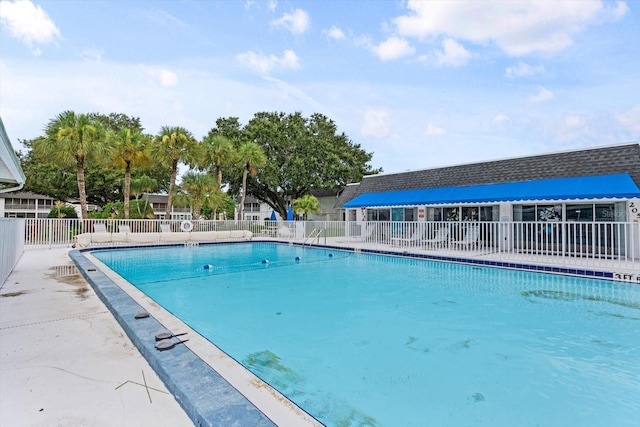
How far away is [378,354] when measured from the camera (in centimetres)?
482

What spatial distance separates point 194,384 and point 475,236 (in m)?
14.4

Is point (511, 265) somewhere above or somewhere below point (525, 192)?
below

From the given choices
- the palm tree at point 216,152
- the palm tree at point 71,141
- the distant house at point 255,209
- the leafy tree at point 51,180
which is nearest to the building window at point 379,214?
the palm tree at point 216,152

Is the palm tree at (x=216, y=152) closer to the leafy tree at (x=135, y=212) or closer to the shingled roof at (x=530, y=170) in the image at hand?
the leafy tree at (x=135, y=212)

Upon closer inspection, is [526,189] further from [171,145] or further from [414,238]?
[171,145]

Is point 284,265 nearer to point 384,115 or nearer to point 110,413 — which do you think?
point 110,413

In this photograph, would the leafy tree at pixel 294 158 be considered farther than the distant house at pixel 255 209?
No

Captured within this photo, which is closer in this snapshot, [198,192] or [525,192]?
[525,192]

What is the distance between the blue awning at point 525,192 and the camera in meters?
12.6

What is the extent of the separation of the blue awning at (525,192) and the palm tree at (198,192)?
457 inches

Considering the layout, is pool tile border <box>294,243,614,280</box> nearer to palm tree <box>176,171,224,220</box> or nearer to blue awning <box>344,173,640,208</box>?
blue awning <box>344,173,640,208</box>

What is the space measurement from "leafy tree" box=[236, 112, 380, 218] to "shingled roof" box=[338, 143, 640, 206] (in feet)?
41.7

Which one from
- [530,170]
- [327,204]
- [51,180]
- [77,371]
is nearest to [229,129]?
[327,204]

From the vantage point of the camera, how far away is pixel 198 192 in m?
26.3
